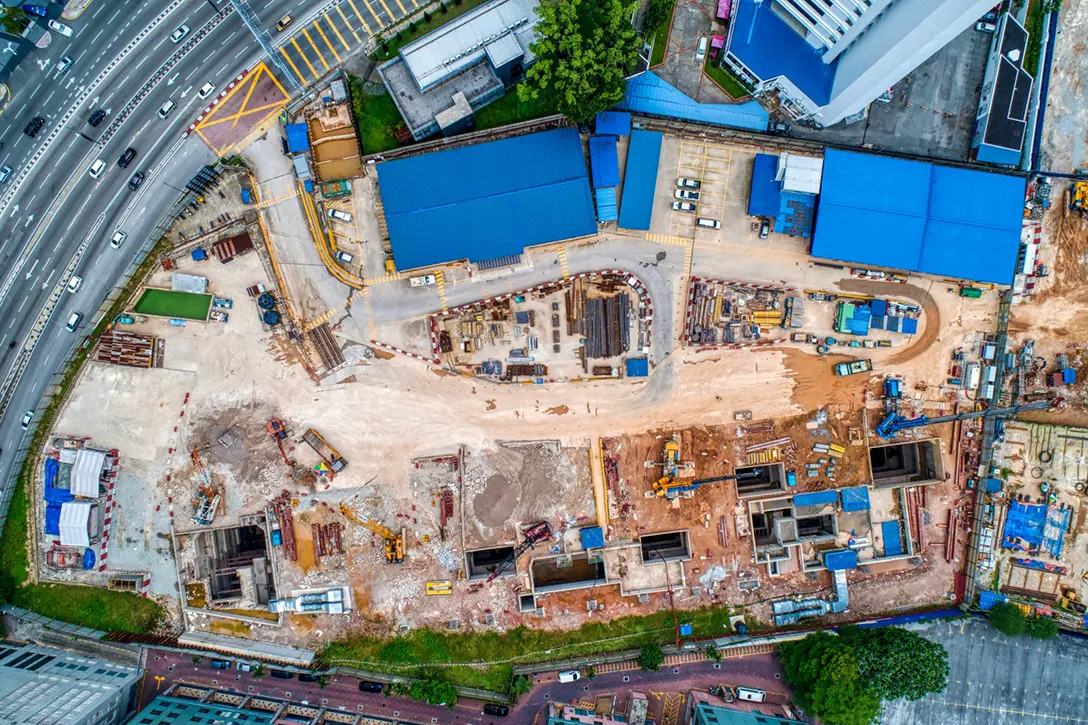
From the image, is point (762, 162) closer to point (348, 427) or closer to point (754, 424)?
A: point (754, 424)

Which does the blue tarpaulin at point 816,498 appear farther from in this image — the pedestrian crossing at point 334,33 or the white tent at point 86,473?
the white tent at point 86,473

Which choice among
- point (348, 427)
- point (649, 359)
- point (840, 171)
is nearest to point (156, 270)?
point (348, 427)

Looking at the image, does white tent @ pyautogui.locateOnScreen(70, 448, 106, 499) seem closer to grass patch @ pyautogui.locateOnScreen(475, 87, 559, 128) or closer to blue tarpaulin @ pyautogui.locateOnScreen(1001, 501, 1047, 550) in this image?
grass patch @ pyautogui.locateOnScreen(475, 87, 559, 128)

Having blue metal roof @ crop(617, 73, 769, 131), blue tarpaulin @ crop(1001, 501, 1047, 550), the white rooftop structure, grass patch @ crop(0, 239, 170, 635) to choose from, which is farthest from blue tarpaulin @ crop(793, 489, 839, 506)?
grass patch @ crop(0, 239, 170, 635)

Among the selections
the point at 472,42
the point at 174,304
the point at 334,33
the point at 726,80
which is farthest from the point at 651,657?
the point at 334,33

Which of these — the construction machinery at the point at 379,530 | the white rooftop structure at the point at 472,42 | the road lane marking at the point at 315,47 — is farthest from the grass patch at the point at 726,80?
the construction machinery at the point at 379,530

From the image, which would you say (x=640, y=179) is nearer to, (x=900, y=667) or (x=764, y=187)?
(x=764, y=187)
